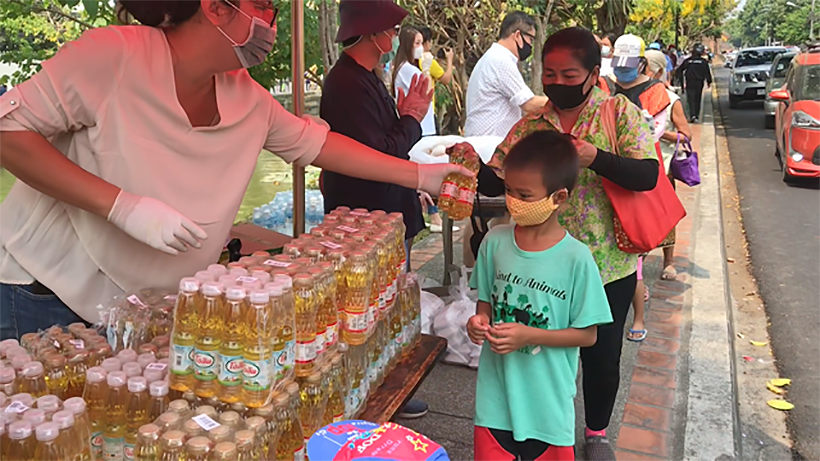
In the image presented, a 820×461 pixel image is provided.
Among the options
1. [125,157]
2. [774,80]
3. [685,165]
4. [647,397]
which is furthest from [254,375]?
[774,80]

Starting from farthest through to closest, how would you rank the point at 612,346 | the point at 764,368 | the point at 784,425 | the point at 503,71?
the point at 503,71 → the point at 764,368 → the point at 784,425 → the point at 612,346

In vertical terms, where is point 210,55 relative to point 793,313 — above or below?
above

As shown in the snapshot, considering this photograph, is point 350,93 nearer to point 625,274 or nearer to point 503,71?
point 625,274

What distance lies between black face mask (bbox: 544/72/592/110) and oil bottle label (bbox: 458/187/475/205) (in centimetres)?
54

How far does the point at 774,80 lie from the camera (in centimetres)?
1842

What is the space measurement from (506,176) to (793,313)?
4.94 m

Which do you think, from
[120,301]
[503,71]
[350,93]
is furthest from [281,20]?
[120,301]

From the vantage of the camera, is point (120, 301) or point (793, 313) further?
point (793, 313)

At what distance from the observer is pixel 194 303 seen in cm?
178

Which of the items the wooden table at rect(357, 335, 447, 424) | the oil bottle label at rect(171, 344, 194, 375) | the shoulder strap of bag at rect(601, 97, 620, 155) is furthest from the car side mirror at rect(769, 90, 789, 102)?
the oil bottle label at rect(171, 344, 194, 375)

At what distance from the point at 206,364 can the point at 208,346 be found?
1.9 inches

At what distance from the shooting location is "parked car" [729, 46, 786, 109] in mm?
23719

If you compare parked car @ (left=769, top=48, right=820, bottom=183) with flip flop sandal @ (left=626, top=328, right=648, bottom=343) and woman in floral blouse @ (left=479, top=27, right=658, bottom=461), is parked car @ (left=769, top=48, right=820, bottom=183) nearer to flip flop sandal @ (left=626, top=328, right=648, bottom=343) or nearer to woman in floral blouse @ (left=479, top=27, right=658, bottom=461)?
flip flop sandal @ (left=626, top=328, right=648, bottom=343)

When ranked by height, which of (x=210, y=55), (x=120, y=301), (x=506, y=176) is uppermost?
(x=210, y=55)
